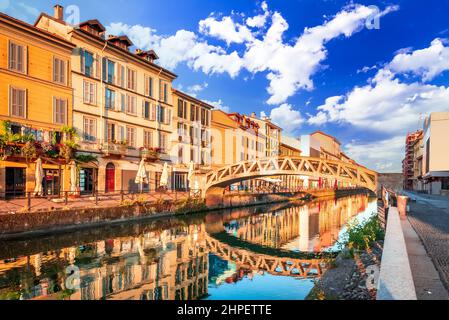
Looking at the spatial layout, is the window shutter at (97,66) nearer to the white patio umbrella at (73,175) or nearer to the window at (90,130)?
the window at (90,130)

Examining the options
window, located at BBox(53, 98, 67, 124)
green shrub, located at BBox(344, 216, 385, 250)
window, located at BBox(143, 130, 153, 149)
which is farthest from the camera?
window, located at BBox(143, 130, 153, 149)

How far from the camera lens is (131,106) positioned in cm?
3403

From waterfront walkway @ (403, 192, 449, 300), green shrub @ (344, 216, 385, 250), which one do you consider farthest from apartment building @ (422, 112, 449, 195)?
green shrub @ (344, 216, 385, 250)

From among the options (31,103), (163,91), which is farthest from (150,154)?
(31,103)

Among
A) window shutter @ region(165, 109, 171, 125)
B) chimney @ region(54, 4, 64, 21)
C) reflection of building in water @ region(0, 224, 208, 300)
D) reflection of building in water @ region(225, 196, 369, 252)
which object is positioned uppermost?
chimney @ region(54, 4, 64, 21)

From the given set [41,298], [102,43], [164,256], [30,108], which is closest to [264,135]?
[102,43]

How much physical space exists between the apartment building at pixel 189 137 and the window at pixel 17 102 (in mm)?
18864

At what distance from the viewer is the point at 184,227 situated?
23.5 metres

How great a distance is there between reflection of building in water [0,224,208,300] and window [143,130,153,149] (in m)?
19.5

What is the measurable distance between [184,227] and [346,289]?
1731cm

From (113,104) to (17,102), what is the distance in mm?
9439

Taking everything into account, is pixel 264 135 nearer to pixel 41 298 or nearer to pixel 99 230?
pixel 99 230

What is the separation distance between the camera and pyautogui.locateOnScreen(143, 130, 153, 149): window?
3585 centimetres

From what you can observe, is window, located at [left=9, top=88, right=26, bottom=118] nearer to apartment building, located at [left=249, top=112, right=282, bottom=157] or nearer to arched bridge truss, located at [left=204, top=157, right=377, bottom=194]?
arched bridge truss, located at [left=204, top=157, right=377, bottom=194]
